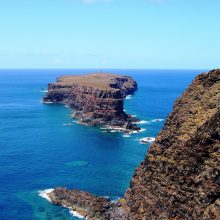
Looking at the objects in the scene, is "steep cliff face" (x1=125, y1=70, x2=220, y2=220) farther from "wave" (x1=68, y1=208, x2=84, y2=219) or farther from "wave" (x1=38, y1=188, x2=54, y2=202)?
"wave" (x1=38, y1=188, x2=54, y2=202)

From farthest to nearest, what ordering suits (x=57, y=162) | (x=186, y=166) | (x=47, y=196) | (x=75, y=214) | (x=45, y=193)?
1. (x=57, y=162)
2. (x=45, y=193)
3. (x=47, y=196)
4. (x=75, y=214)
5. (x=186, y=166)

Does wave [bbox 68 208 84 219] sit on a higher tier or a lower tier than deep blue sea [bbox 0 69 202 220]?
lower

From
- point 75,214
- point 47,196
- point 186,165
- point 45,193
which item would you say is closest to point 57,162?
point 45,193

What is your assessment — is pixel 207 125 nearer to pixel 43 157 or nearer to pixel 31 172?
pixel 31 172

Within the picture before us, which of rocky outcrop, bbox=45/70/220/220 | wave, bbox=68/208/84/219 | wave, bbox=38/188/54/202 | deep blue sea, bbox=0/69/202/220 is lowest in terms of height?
wave, bbox=68/208/84/219

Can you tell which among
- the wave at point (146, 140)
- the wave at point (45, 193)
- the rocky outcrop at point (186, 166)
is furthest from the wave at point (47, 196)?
the wave at point (146, 140)

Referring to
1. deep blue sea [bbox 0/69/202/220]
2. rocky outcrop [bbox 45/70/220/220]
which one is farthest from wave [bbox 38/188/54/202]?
rocky outcrop [bbox 45/70/220/220]

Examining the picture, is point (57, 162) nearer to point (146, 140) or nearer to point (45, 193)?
point (45, 193)

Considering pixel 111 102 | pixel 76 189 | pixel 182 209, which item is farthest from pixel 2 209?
pixel 111 102

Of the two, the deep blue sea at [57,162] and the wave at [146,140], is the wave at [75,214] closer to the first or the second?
the deep blue sea at [57,162]
